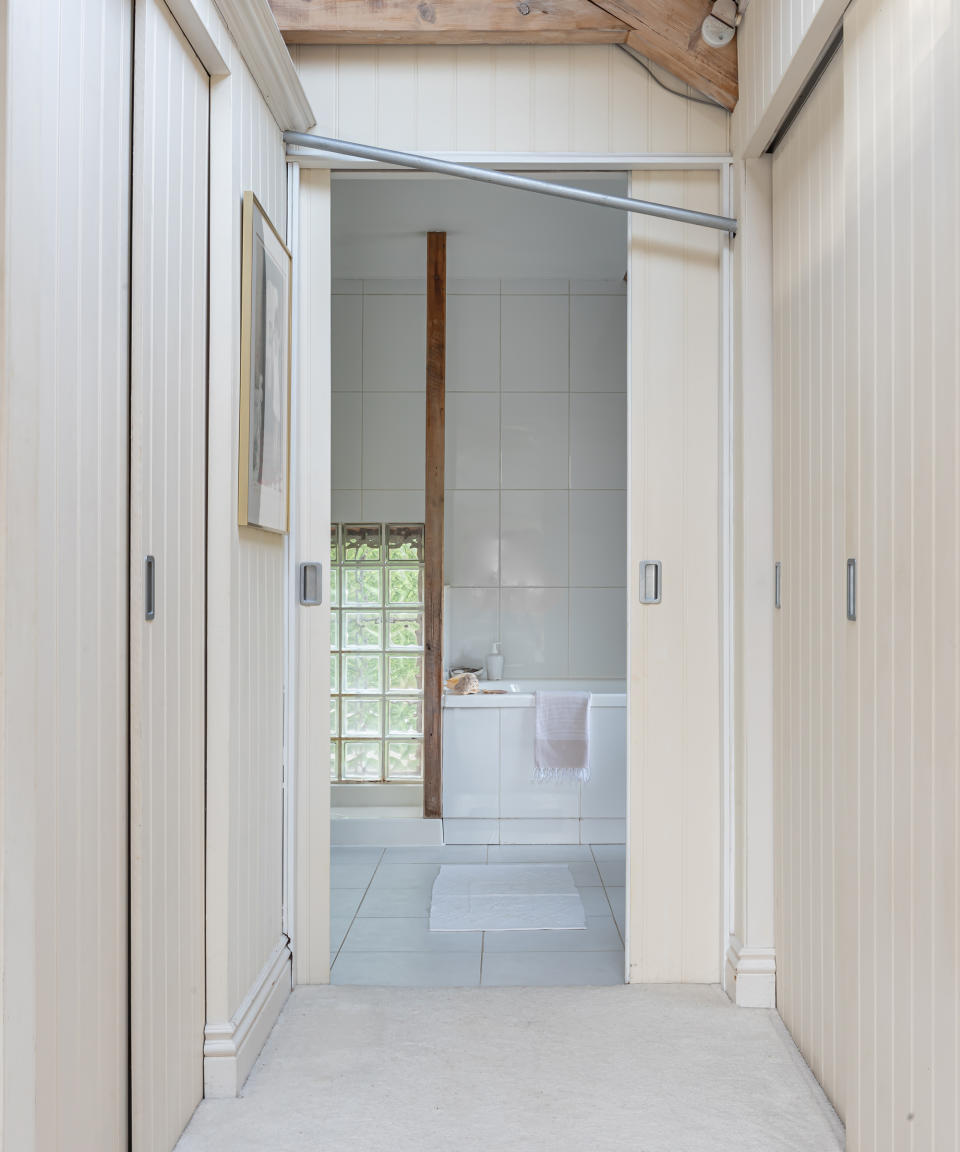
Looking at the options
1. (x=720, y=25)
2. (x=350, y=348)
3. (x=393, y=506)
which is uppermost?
(x=720, y=25)

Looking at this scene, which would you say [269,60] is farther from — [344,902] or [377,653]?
[377,653]

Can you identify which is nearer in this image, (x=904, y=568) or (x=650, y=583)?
(x=904, y=568)

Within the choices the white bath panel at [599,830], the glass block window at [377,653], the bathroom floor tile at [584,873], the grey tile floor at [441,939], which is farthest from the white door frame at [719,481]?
the glass block window at [377,653]

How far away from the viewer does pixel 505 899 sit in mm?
3670

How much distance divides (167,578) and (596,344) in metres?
3.74

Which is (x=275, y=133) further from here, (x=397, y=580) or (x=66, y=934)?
(x=397, y=580)

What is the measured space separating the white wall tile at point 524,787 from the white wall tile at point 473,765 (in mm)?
32

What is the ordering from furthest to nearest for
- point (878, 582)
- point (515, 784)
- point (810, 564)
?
point (515, 784)
point (810, 564)
point (878, 582)

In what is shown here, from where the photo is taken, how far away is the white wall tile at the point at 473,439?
5305mm

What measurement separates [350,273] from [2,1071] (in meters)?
4.48

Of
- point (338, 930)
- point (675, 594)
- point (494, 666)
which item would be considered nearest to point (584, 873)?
point (338, 930)

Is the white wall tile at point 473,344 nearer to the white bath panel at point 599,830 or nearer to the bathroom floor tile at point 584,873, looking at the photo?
the white bath panel at point 599,830

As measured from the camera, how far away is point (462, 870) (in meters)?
4.08

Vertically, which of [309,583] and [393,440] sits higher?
[393,440]
